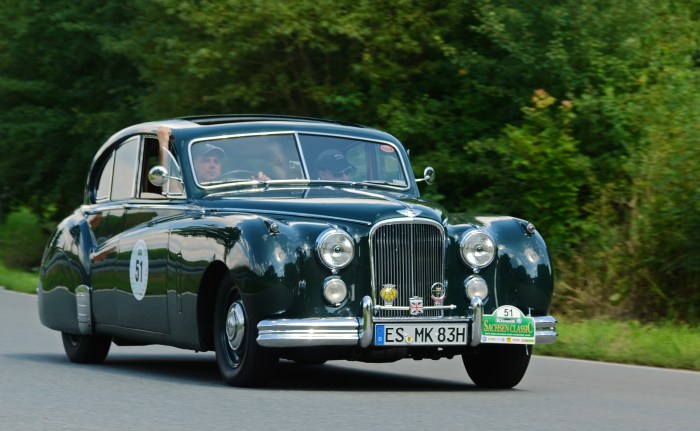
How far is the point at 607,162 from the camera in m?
19.6

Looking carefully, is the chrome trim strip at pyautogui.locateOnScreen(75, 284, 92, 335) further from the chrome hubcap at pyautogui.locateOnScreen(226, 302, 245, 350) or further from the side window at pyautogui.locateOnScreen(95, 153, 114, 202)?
the chrome hubcap at pyautogui.locateOnScreen(226, 302, 245, 350)

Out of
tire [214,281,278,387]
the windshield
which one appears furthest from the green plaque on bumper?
the windshield

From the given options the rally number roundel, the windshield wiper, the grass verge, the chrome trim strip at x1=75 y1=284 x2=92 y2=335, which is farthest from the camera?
the grass verge

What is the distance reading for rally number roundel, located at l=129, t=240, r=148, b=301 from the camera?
10.5m

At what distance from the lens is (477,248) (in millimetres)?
9406

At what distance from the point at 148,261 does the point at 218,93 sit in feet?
44.4

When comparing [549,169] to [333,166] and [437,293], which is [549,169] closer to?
[333,166]

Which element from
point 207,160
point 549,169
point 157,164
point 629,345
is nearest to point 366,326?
point 207,160

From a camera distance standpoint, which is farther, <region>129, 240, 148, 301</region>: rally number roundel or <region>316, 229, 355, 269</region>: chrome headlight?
<region>129, 240, 148, 301</region>: rally number roundel

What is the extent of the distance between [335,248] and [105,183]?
376cm

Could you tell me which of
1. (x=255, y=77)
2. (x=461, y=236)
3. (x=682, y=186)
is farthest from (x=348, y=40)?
(x=461, y=236)

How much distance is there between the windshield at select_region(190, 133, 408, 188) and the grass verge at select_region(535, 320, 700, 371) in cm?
264

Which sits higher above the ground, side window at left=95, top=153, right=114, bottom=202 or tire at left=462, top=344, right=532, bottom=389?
side window at left=95, top=153, right=114, bottom=202

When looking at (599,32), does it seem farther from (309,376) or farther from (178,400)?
(178,400)
